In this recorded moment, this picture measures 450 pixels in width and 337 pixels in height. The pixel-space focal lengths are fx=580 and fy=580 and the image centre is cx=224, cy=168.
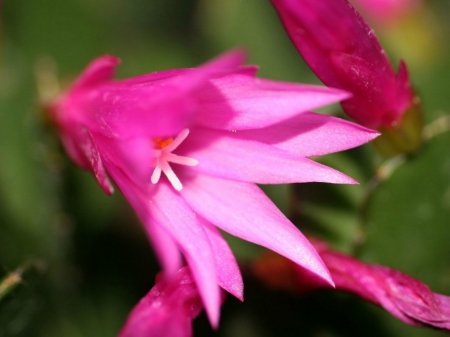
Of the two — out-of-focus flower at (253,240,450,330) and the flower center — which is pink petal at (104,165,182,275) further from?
out-of-focus flower at (253,240,450,330)

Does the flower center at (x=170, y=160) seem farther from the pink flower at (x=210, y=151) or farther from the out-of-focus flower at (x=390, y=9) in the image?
the out-of-focus flower at (x=390, y=9)

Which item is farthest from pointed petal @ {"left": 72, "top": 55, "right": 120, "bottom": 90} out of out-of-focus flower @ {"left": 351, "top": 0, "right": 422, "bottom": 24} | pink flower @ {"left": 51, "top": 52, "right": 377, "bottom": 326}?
out-of-focus flower @ {"left": 351, "top": 0, "right": 422, "bottom": 24}

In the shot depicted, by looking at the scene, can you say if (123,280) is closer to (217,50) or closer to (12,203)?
(12,203)

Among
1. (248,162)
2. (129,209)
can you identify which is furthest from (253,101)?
(129,209)

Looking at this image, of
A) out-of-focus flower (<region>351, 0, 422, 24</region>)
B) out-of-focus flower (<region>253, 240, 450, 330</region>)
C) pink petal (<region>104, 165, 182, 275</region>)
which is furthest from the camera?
out-of-focus flower (<region>351, 0, 422, 24</region>)

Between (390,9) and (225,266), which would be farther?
(390,9)

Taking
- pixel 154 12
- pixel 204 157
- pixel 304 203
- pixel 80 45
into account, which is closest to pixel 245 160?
pixel 204 157

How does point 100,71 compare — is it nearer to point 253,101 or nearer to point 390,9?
point 253,101
